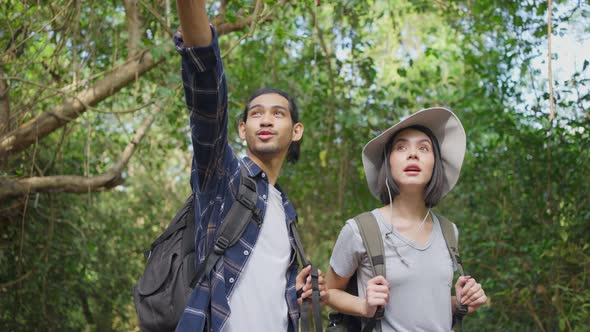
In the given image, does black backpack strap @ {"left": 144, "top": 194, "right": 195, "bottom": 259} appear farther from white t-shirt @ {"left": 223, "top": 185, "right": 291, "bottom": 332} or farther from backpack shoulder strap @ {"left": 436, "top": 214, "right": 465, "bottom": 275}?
backpack shoulder strap @ {"left": 436, "top": 214, "right": 465, "bottom": 275}

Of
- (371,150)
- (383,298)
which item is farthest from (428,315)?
(371,150)

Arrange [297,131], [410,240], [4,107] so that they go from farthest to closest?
[4,107] → [297,131] → [410,240]

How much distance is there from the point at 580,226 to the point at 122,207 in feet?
22.9

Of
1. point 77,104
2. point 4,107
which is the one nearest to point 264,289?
point 77,104

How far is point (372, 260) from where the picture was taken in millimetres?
2998

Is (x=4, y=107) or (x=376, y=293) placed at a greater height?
(x=4, y=107)

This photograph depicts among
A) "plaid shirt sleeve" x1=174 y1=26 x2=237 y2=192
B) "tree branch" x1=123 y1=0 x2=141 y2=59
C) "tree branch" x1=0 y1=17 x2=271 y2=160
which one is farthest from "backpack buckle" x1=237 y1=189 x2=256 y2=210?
"tree branch" x1=123 y1=0 x2=141 y2=59

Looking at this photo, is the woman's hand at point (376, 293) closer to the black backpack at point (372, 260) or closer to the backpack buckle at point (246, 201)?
the black backpack at point (372, 260)

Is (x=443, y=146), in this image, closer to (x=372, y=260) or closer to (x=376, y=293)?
(x=372, y=260)

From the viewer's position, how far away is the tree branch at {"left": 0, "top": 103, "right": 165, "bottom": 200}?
5.92 meters

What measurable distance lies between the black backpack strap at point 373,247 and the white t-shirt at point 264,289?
1.07 ft

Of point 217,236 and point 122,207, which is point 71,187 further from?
point 122,207

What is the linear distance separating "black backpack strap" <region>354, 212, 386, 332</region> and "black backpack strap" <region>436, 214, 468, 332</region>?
34cm

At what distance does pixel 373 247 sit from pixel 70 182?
155 inches
